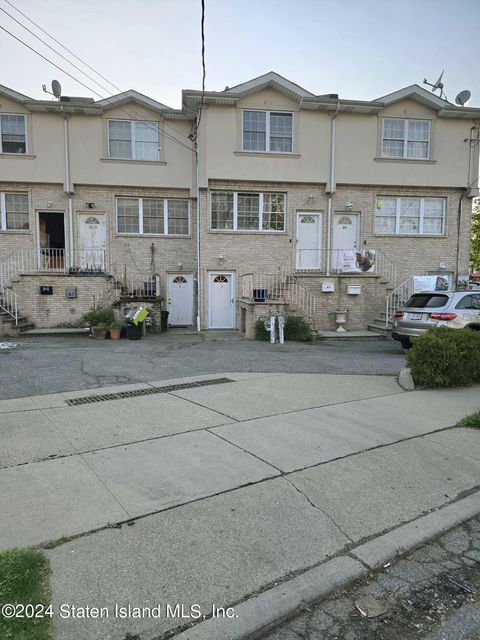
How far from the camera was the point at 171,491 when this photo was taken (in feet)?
12.0

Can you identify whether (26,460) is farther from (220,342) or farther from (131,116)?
(131,116)

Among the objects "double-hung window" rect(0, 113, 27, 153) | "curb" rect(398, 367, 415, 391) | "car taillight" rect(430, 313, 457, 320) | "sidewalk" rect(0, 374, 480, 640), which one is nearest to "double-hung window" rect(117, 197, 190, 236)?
"double-hung window" rect(0, 113, 27, 153)

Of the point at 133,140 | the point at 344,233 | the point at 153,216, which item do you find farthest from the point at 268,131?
the point at 153,216

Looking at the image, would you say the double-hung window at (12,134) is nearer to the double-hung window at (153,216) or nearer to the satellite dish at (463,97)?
the double-hung window at (153,216)

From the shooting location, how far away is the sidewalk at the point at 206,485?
105 inches

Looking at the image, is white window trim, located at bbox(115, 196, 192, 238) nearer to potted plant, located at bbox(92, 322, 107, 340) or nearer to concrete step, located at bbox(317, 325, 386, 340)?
potted plant, located at bbox(92, 322, 107, 340)

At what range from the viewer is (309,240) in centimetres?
1672

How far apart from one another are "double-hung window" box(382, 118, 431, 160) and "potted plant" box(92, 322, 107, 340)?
466 inches

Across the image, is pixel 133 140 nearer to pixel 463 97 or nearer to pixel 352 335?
pixel 352 335

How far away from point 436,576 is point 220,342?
34.3ft

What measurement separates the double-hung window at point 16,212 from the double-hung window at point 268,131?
827 centimetres

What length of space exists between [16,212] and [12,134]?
273cm

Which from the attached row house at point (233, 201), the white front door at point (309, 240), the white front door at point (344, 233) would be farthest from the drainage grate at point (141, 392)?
the white front door at point (344, 233)

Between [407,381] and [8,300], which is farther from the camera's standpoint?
[8,300]
